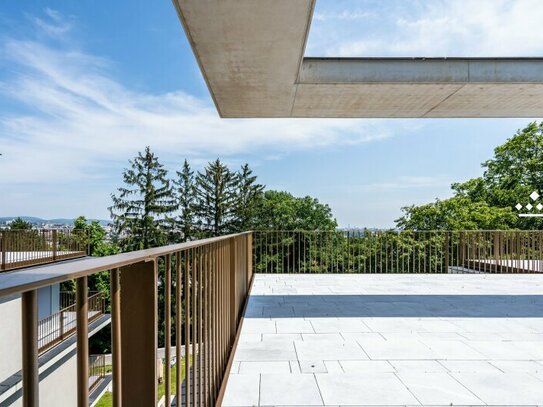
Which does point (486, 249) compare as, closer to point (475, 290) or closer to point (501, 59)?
point (475, 290)

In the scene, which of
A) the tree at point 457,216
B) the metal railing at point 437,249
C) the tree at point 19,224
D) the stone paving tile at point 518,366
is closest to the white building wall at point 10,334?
the stone paving tile at point 518,366

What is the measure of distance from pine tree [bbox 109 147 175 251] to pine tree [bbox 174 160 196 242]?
0.72 meters

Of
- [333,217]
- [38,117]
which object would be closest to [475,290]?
[333,217]

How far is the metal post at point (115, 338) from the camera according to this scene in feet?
3.03

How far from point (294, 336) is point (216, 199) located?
86.6 feet

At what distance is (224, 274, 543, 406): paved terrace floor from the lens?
259 centimetres

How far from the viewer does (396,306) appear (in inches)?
214

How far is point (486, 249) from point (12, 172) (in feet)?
131

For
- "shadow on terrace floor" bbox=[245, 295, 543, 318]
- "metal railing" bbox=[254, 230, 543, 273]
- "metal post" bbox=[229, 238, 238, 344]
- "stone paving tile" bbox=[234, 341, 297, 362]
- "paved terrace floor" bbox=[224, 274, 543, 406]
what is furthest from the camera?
"metal railing" bbox=[254, 230, 543, 273]

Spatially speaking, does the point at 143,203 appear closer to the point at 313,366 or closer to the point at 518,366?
the point at 313,366

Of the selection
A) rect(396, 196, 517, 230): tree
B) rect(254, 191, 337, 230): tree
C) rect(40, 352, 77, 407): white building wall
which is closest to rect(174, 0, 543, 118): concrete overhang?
rect(40, 352, 77, 407): white building wall

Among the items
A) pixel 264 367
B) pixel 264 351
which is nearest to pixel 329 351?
pixel 264 351

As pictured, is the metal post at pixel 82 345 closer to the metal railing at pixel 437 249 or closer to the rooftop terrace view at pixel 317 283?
the rooftop terrace view at pixel 317 283

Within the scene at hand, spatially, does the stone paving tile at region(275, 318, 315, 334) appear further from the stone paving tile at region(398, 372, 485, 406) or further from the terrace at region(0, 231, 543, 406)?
the stone paving tile at region(398, 372, 485, 406)
